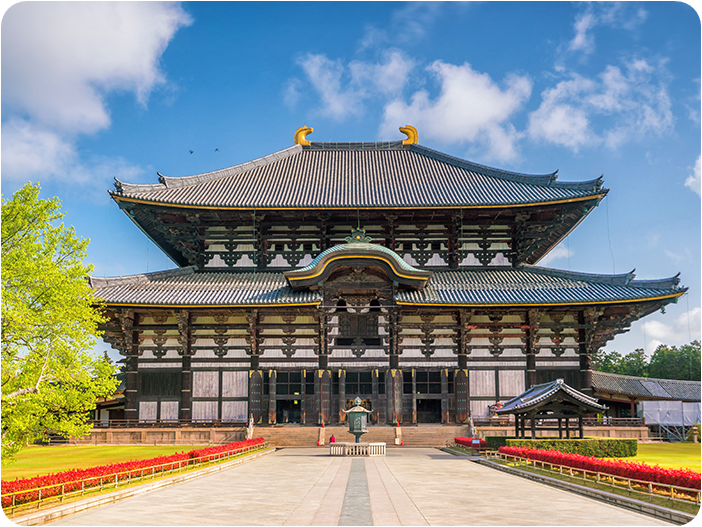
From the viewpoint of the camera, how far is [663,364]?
8000cm

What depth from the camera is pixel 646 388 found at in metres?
48.3

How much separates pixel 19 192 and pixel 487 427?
27720mm

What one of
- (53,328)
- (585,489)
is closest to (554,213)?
(585,489)

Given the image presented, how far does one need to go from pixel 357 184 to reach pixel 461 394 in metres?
16.4

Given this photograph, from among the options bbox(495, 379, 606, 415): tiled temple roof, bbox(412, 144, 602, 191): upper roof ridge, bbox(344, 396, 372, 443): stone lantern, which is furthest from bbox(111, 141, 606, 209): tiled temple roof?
bbox(495, 379, 606, 415): tiled temple roof

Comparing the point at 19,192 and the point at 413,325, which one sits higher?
the point at 19,192

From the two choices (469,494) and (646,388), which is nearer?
(469,494)

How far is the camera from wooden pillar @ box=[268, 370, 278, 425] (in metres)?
35.8

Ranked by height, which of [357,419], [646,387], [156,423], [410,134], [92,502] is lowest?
[156,423]

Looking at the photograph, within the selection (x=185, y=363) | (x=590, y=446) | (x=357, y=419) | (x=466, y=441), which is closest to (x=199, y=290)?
(x=185, y=363)

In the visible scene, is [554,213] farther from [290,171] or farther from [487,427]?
[290,171]

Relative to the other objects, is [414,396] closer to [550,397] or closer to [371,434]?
[371,434]

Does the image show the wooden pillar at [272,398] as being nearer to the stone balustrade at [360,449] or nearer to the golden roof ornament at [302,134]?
the stone balustrade at [360,449]

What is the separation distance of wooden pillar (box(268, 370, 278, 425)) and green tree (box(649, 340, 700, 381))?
60483 mm
